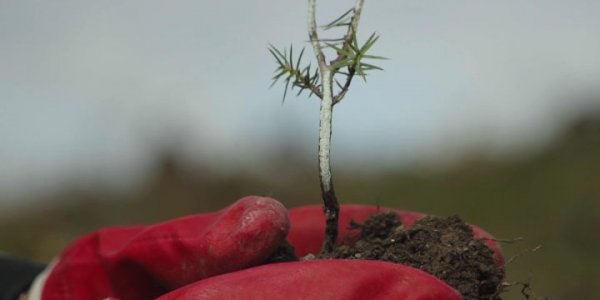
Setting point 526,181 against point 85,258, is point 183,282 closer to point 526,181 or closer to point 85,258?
point 85,258

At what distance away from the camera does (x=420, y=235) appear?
117cm

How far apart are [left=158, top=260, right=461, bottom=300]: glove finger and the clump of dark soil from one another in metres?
0.07

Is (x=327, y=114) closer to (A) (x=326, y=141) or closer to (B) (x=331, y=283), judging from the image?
(A) (x=326, y=141)

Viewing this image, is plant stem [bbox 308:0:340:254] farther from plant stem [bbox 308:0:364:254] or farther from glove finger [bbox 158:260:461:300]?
glove finger [bbox 158:260:461:300]

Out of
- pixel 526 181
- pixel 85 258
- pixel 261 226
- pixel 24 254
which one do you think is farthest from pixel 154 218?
pixel 261 226

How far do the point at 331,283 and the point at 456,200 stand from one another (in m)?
3.30

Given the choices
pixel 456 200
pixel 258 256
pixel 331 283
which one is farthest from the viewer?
pixel 456 200

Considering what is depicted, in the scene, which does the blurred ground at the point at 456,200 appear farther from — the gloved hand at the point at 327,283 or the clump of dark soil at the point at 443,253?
the gloved hand at the point at 327,283

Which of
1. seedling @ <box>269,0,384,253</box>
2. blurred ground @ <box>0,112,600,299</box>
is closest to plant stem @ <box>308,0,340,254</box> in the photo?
seedling @ <box>269,0,384,253</box>

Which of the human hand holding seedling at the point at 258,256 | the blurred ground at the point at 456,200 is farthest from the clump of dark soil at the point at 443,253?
the blurred ground at the point at 456,200

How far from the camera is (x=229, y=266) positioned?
3.92 ft

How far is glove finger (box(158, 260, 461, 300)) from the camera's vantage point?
1.03 meters

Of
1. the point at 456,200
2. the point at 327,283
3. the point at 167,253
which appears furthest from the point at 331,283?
the point at 456,200

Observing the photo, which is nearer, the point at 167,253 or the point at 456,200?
the point at 167,253
